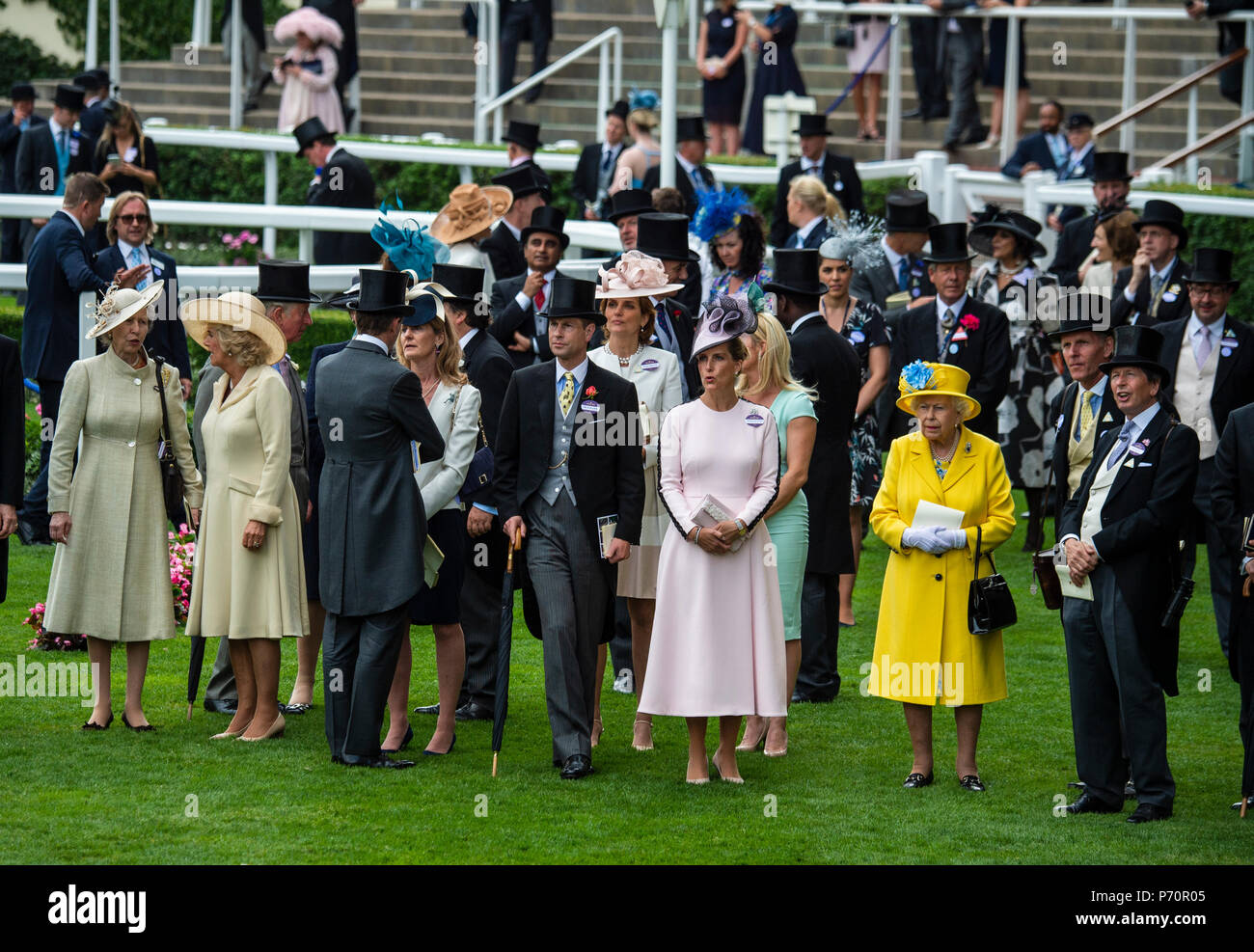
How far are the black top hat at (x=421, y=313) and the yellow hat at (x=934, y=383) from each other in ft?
7.20

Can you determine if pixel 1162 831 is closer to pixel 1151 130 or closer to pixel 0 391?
pixel 0 391

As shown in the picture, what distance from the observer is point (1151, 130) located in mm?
21766

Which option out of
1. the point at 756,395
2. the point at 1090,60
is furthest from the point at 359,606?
the point at 1090,60

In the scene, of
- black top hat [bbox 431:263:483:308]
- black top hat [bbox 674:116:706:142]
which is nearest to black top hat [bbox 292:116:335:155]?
black top hat [bbox 674:116:706:142]

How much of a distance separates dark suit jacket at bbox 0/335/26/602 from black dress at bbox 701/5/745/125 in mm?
13878

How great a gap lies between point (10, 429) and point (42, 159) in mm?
10245

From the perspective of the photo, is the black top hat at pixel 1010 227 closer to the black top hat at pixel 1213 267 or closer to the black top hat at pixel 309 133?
the black top hat at pixel 1213 267

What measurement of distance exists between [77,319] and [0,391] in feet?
13.2

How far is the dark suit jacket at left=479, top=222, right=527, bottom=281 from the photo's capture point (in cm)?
1367

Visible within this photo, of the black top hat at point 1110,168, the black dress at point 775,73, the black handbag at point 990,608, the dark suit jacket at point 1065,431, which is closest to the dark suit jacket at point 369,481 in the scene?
the black handbag at point 990,608

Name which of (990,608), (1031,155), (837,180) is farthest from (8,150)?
(990,608)

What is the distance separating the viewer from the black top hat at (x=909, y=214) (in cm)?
1406

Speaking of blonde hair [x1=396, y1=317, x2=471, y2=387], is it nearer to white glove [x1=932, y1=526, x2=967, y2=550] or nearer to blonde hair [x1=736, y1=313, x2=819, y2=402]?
blonde hair [x1=736, y1=313, x2=819, y2=402]

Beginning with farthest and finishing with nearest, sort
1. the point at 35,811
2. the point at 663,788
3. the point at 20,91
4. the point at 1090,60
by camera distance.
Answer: the point at 1090,60
the point at 20,91
the point at 663,788
the point at 35,811
